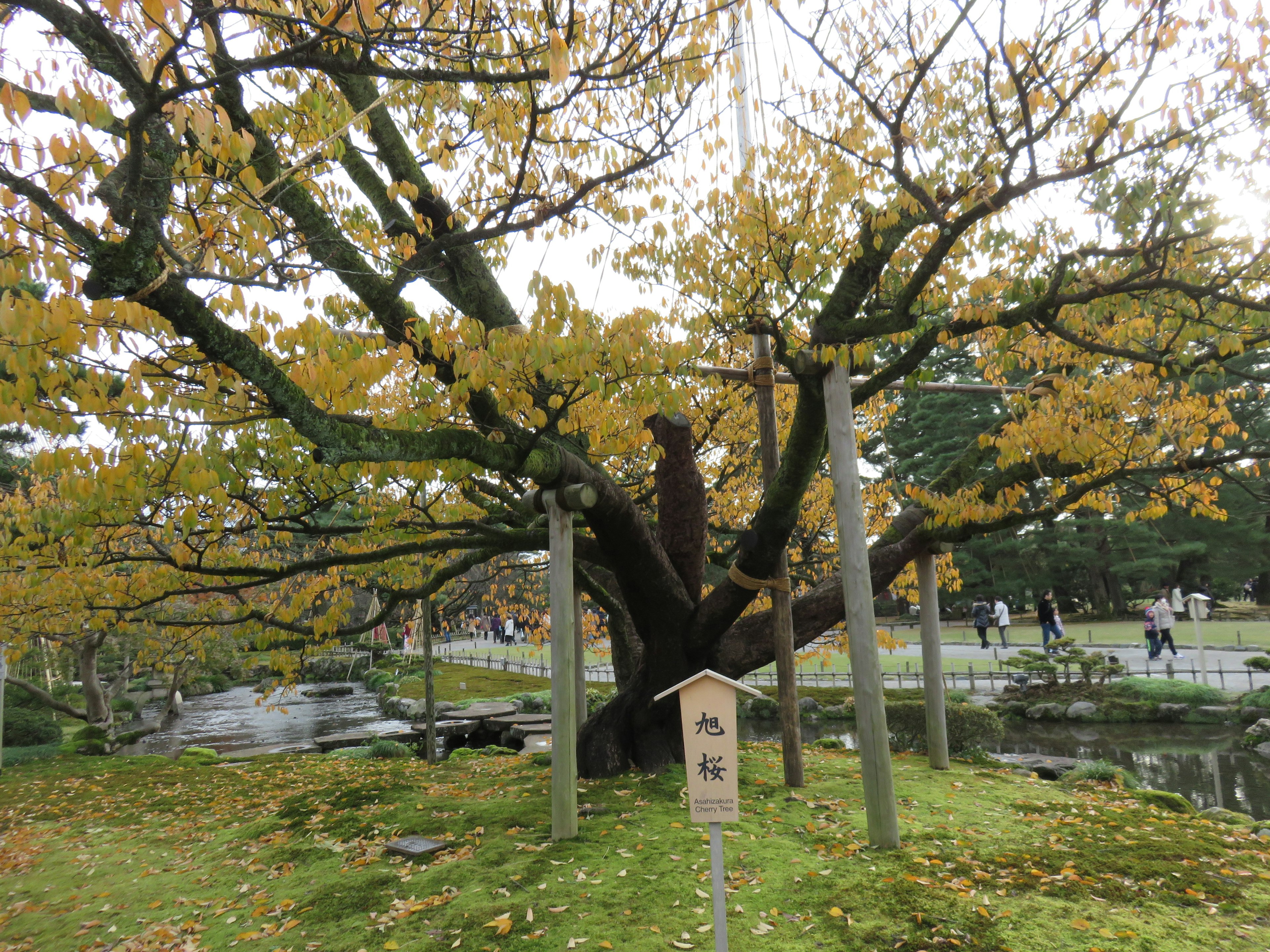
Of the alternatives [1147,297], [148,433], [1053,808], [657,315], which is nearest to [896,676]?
[1053,808]

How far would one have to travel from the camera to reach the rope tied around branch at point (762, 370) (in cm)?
786

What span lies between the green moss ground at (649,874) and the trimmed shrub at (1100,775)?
2.33ft

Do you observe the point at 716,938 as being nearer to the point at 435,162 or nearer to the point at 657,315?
the point at 657,315

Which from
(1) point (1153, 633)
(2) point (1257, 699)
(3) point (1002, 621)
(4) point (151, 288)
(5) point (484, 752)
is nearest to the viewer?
(4) point (151, 288)

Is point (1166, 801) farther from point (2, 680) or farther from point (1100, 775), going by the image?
point (2, 680)

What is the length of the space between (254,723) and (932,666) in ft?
67.5

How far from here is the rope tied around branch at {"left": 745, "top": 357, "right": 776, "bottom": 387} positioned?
786 cm

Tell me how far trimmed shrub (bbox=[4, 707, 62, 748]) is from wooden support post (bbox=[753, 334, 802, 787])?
15.4m

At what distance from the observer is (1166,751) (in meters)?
12.3

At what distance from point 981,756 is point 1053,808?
2.88 meters

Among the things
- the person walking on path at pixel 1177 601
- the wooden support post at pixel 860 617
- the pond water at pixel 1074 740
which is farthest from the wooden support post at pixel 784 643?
the person walking on path at pixel 1177 601

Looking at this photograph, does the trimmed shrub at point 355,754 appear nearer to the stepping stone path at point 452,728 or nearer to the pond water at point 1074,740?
Result: the pond water at point 1074,740

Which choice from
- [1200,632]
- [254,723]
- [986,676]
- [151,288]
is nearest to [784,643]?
[151,288]

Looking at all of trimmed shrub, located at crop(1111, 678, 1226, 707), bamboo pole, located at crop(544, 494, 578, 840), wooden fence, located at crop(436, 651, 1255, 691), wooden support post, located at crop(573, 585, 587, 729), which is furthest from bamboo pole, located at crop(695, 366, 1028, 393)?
trimmed shrub, located at crop(1111, 678, 1226, 707)
